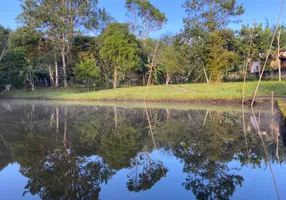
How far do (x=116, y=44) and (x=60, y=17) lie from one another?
27.3 ft

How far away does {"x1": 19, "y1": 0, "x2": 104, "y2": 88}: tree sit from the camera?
3459 centimetres

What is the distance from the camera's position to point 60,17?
35375mm

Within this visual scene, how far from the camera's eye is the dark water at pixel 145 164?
4.52m

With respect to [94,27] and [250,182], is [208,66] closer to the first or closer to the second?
[94,27]

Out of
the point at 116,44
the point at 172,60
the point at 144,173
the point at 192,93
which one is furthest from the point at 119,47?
the point at 144,173

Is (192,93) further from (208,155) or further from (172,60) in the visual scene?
(208,155)

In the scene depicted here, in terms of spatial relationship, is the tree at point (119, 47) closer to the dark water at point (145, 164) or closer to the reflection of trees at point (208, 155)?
the reflection of trees at point (208, 155)

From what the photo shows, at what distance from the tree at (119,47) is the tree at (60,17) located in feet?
14.2

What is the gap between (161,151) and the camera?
278 inches

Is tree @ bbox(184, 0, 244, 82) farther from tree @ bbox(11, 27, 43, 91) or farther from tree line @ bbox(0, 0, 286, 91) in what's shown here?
tree @ bbox(11, 27, 43, 91)

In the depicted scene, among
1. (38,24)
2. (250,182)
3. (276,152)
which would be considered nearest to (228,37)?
(38,24)

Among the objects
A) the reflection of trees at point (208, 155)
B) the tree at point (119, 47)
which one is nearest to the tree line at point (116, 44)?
the tree at point (119, 47)

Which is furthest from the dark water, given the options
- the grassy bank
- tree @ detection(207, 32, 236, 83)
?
tree @ detection(207, 32, 236, 83)

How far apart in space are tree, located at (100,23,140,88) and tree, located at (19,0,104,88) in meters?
4.34
